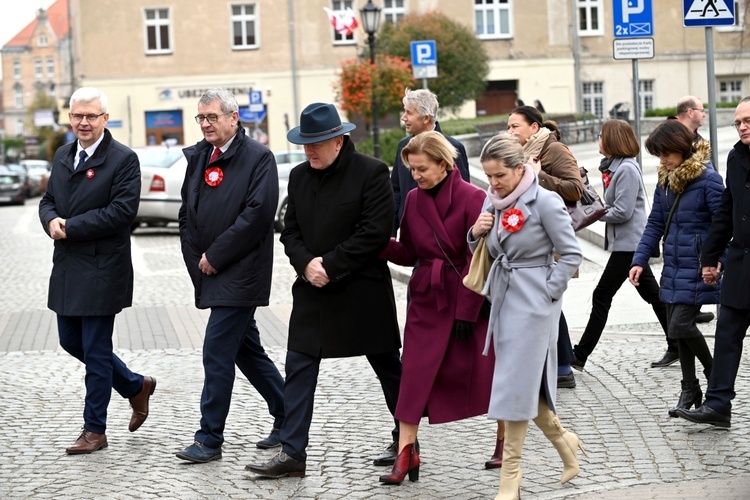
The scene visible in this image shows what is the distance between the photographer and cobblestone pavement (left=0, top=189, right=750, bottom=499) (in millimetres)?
6137

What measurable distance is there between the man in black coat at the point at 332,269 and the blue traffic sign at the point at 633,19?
24.6 ft

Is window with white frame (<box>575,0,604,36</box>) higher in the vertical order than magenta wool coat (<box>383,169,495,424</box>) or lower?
higher

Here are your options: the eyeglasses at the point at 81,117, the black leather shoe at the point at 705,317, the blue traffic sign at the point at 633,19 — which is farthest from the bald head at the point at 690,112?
the eyeglasses at the point at 81,117

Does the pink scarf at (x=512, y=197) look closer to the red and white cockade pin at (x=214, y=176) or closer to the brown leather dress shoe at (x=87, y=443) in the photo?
the red and white cockade pin at (x=214, y=176)

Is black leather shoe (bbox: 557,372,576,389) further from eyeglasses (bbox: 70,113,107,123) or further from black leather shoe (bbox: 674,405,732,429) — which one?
eyeglasses (bbox: 70,113,107,123)

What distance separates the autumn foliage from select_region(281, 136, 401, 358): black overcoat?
2624 cm

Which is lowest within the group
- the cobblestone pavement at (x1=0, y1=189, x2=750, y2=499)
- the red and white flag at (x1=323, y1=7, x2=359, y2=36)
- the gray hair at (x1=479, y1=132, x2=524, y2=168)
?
the cobblestone pavement at (x1=0, y1=189, x2=750, y2=499)

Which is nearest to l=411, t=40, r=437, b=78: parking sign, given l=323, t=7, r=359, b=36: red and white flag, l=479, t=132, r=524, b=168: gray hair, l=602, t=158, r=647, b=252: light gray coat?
l=602, t=158, r=647, b=252: light gray coat

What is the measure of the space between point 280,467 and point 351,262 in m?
1.09

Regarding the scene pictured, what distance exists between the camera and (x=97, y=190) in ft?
23.7

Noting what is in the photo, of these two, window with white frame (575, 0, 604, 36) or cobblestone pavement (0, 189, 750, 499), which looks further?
window with white frame (575, 0, 604, 36)

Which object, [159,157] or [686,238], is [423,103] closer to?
[686,238]

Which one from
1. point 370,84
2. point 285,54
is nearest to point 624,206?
point 370,84

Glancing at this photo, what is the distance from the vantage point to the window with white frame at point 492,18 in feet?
172
